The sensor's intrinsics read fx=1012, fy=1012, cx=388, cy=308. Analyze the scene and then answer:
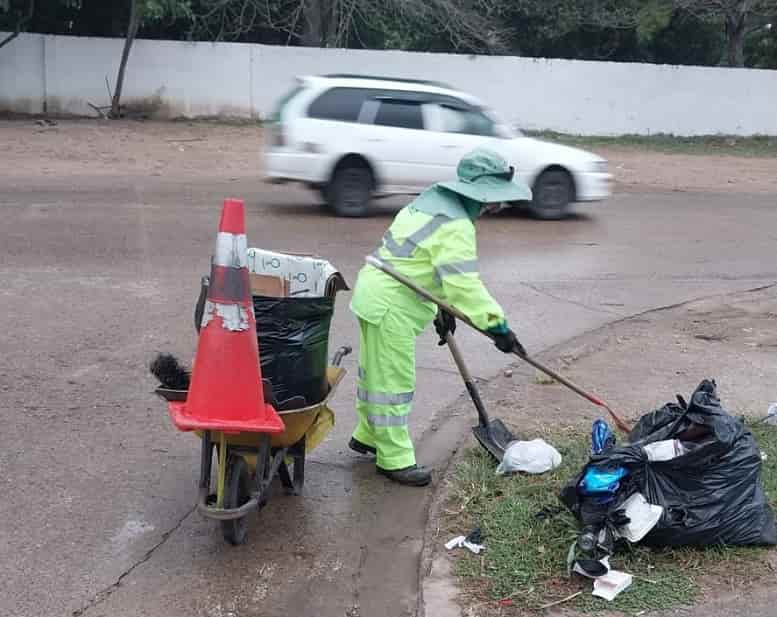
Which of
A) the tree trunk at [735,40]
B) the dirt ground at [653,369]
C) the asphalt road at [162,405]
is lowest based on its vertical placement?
the asphalt road at [162,405]

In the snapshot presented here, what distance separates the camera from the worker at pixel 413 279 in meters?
4.82

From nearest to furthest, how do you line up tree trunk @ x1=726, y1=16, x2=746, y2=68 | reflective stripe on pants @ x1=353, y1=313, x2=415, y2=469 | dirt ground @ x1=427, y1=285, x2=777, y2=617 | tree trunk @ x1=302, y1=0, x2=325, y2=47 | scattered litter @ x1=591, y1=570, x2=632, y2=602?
scattered litter @ x1=591, y1=570, x2=632, y2=602 → reflective stripe on pants @ x1=353, y1=313, x2=415, y2=469 → dirt ground @ x1=427, y1=285, x2=777, y2=617 → tree trunk @ x1=302, y1=0, x2=325, y2=47 → tree trunk @ x1=726, y1=16, x2=746, y2=68

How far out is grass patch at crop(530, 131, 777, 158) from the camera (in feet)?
81.6

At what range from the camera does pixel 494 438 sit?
5.38 meters

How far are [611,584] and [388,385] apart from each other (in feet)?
4.93

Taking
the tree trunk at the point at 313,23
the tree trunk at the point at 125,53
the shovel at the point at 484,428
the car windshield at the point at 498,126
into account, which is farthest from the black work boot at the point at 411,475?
the tree trunk at the point at 313,23

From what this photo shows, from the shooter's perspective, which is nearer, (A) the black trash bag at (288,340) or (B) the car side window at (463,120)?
(A) the black trash bag at (288,340)

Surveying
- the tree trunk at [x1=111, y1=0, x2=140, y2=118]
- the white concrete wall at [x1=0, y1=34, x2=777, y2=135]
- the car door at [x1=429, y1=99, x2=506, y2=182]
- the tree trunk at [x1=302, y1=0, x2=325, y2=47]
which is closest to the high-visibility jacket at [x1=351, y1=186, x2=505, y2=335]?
the car door at [x1=429, y1=99, x2=506, y2=182]

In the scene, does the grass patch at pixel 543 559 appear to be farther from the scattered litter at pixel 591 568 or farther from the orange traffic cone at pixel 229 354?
the orange traffic cone at pixel 229 354

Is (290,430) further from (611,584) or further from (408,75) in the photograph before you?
(408,75)

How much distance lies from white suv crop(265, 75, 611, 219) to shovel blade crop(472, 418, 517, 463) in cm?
795

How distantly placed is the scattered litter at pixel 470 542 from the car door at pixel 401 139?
9133 millimetres

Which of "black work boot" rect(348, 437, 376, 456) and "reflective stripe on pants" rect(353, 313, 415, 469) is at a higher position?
"reflective stripe on pants" rect(353, 313, 415, 469)

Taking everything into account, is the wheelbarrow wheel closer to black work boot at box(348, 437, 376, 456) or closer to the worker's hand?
black work boot at box(348, 437, 376, 456)
